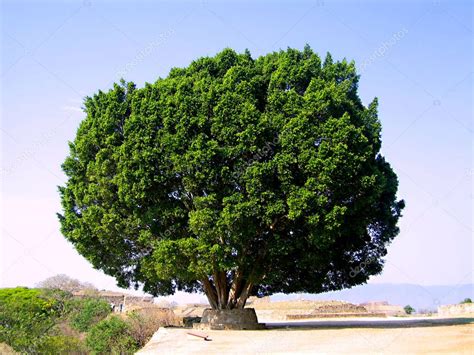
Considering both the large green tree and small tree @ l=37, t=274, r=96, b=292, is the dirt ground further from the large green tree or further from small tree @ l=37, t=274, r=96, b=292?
small tree @ l=37, t=274, r=96, b=292

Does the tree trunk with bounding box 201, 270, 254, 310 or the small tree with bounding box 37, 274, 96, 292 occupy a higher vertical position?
the small tree with bounding box 37, 274, 96, 292

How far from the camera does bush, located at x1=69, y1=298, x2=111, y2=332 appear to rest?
24.2 meters

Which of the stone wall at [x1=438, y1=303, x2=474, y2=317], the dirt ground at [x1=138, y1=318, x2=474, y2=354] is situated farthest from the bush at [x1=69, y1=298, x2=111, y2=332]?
the stone wall at [x1=438, y1=303, x2=474, y2=317]

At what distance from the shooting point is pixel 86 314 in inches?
1004

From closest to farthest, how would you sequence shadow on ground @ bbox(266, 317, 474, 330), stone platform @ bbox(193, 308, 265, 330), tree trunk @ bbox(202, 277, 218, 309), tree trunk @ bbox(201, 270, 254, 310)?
shadow on ground @ bbox(266, 317, 474, 330)
stone platform @ bbox(193, 308, 265, 330)
tree trunk @ bbox(201, 270, 254, 310)
tree trunk @ bbox(202, 277, 218, 309)

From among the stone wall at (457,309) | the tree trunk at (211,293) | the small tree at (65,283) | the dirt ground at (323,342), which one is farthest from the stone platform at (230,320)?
the small tree at (65,283)

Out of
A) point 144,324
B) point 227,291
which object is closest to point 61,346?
point 144,324

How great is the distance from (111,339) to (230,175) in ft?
24.0

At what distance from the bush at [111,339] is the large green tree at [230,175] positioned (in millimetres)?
2152

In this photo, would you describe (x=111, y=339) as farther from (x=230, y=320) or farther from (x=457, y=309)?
(x=457, y=309)

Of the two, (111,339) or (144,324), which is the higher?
(144,324)

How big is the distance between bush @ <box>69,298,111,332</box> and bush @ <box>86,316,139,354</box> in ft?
12.3

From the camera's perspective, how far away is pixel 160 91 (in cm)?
2108

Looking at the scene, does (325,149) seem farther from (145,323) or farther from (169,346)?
(145,323)
